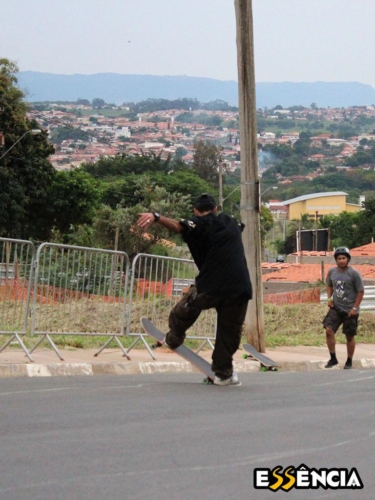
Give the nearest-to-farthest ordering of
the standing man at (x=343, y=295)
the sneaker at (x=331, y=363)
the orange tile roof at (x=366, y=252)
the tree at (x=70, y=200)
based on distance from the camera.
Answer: the standing man at (x=343, y=295) < the sneaker at (x=331, y=363) < the tree at (x=70, y=200) < the orange tile roof at (x=366, y=252)

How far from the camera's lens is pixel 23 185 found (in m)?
57.3

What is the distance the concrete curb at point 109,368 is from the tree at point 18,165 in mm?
39684

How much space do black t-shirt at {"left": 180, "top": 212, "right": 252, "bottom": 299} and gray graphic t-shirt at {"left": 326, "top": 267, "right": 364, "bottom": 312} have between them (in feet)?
15.5

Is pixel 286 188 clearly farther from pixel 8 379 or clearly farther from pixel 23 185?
pixel 8 379

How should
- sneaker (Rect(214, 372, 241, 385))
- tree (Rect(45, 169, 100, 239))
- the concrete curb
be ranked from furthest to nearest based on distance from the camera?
tree (Rect(45, 169, 100, 239)) → the concrete curb → sneaker (Rect(214, 372, 241, 385))

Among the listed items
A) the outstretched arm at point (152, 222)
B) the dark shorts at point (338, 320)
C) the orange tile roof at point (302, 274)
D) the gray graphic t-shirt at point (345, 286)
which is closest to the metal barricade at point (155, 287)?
the dark shorts at point (338, 320)

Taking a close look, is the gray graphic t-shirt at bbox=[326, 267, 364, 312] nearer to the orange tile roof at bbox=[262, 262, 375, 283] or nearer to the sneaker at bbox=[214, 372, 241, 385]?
the sneaker at bbox=[214, 372, 241, 385]

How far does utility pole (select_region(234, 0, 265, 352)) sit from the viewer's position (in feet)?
50.3

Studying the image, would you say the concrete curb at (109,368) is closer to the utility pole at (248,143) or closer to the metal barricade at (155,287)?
the metal barricade at (155,287)

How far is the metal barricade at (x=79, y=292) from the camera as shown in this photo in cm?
1260

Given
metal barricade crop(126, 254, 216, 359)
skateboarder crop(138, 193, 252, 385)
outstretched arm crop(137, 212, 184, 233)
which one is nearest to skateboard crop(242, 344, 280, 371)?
metal barricade crop(126, 254, 216, 359)

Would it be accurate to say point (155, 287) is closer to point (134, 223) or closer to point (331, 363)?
point (331, 363)

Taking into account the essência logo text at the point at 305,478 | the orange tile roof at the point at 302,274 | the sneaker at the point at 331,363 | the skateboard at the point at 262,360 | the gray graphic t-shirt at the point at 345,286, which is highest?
the essência logo text at the point at 305,478

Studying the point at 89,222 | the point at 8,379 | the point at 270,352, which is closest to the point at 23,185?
the point at 89,222
